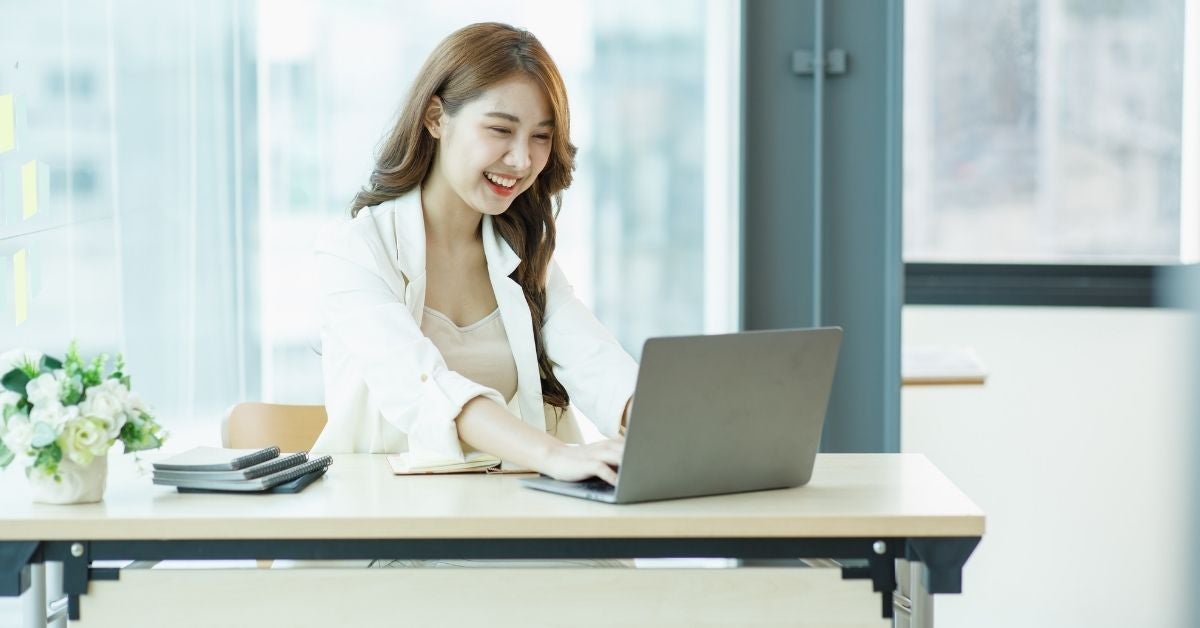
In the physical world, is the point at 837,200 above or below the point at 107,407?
above

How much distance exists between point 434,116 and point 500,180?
0.58ft

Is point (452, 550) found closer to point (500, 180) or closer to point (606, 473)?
point (606, 473)

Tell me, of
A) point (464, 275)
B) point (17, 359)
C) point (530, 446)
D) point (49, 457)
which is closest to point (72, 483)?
point (49, 457)

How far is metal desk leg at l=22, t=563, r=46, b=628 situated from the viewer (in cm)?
152

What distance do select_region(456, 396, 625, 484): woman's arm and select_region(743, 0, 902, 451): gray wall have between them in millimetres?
1615

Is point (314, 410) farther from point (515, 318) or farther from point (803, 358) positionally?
point (803, 358)

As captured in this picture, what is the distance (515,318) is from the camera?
2.21m

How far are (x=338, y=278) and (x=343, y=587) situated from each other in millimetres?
643

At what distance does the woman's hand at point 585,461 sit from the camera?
62.4 inches

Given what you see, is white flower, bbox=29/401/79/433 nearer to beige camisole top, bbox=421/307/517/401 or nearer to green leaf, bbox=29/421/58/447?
green leaf, bbox=29/421/58/447

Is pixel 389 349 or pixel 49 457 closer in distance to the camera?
pixel 49 457

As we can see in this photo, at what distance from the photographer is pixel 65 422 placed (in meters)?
1.48

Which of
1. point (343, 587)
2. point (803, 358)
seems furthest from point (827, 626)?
point (343, 587)

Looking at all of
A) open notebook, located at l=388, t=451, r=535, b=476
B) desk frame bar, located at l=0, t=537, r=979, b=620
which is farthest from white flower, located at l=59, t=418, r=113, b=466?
open notebook, located at l=388, t=451, r=535, b=476
